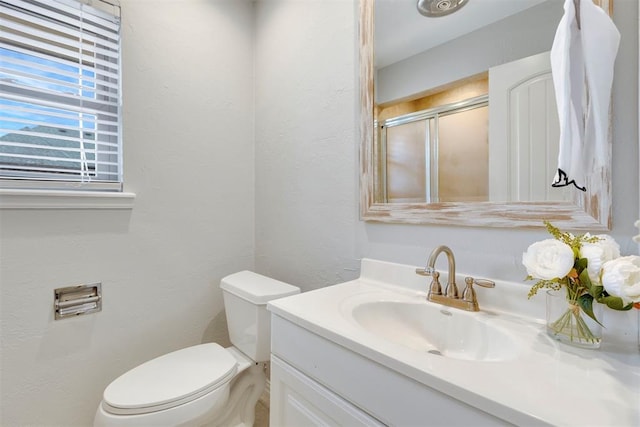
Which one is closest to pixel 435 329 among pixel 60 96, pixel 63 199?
pixel 63 199

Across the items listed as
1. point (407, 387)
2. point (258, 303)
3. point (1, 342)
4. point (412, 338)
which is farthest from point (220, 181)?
point (407, 387)

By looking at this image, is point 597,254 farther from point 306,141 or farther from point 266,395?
point 266,395

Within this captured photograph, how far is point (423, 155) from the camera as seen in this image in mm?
1056

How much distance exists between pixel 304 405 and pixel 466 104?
1.00 m

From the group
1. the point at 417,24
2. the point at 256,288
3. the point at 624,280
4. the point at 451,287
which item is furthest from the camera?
the point at 256,288

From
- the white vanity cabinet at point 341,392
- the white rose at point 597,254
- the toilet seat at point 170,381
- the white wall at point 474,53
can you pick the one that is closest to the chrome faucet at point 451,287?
the white rose at point 597,254

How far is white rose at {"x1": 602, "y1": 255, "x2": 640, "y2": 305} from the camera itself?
1.75 feet

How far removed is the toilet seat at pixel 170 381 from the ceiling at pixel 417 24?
1.34 meters

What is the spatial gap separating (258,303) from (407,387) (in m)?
0.79

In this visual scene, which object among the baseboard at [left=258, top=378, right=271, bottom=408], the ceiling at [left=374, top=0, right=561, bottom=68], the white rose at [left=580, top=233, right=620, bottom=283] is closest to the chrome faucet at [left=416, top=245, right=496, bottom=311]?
the white rose at [left=580, top=233, right=620, bottom=283]

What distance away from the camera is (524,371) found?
54cm

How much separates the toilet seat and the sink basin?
648mm

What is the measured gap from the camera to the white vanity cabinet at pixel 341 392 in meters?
0.54

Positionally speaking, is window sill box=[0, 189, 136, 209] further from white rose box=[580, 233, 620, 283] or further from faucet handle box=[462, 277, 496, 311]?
white rose box=[580, 233, 620, 283]
